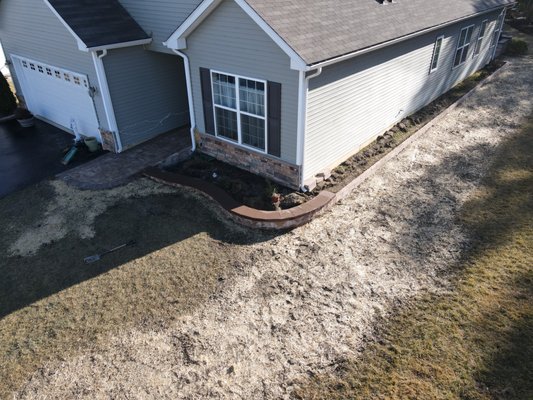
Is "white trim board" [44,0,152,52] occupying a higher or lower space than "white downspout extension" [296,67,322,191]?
higher

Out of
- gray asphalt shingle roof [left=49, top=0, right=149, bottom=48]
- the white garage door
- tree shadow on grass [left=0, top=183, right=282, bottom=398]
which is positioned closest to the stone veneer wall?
tree shadow on grass [left=0, top=183, right=282, bottom=398]

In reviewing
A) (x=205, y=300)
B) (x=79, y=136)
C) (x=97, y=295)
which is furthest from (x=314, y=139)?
(x=79, y=136)

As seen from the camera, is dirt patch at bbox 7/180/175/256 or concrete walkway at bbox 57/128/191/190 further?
concrete walkway at bbox 57/128/191/190

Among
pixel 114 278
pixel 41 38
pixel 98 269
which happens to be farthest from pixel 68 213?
pixel 41 38

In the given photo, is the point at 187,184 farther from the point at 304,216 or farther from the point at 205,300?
the point at 205,300

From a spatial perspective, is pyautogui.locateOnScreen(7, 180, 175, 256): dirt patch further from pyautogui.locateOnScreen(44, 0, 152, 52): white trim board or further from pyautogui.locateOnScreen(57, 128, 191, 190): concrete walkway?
pyautogui.locateOnScreen(44, 0, 152, 52): white trim board

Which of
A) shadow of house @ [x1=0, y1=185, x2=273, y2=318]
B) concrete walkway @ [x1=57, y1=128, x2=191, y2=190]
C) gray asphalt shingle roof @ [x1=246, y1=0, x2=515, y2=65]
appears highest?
gray asphalt shingle roof @ [x1=246, y1=0, x2=515, y2=65]

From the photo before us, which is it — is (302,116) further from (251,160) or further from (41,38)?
(41,38)

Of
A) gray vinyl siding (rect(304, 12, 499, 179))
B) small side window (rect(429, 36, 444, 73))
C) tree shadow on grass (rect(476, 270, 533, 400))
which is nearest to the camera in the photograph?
tree shadow on grass (rect(476, 270, 533, 400))
